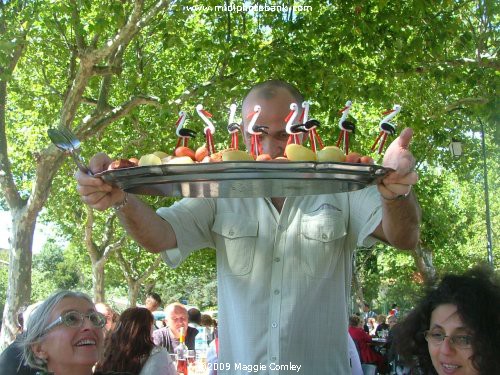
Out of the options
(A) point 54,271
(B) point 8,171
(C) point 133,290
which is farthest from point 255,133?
(A) point 54,271

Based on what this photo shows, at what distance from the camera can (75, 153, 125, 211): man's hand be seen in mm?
1856

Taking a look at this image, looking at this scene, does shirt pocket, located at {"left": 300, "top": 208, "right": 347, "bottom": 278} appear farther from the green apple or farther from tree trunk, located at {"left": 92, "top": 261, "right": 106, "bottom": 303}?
tree trunk, located at {"left": 92, "top": 261, "right": 106, "bottom": 303}

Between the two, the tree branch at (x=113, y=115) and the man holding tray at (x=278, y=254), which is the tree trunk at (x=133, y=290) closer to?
the tree branch at (x=113, y=115)

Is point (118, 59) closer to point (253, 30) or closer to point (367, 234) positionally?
point (253, 30)

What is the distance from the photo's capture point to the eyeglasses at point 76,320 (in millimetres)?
3551

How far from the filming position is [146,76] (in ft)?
45.4

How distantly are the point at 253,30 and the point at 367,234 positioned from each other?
1290cm

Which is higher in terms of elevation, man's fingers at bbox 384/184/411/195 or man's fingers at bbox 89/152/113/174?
man's fingers at bbox 89/152/113/174

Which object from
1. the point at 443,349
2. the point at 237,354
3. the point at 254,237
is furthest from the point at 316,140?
the point at 443,349

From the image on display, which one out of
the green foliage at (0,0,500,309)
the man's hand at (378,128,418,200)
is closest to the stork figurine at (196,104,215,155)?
the man's hand at (378,128,418,200)

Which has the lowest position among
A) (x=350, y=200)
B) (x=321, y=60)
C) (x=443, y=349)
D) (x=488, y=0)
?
(x=443, y=349)

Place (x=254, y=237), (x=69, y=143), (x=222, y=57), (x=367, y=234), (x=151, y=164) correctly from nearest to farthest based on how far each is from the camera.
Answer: (x=151, y=164) < (x=69, y=143) < (x=367, y=234) < (x=254, y=237) < (x=222, y=57)

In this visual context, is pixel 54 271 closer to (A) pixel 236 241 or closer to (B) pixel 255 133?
(A) pixel 236 241

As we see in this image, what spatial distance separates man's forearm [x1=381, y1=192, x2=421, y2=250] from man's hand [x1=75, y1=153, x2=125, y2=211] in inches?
32.2
